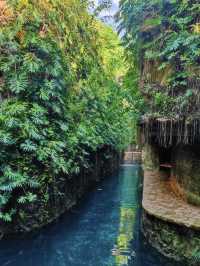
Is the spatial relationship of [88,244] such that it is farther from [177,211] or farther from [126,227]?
[177,211]

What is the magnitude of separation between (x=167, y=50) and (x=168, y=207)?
3.40 meters

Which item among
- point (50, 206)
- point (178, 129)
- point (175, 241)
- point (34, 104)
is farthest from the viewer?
point (50, 206)

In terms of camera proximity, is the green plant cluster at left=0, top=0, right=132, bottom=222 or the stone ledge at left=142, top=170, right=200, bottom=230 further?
the green plant cluster at left=0, top=0, right=132, bottom=222

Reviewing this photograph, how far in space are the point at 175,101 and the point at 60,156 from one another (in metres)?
3.11

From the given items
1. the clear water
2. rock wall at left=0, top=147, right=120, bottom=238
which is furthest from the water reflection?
rock wall at left=0, top=147, right=120, bottom=238

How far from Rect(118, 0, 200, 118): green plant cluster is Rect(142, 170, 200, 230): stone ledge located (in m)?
1.84

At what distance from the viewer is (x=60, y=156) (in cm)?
804

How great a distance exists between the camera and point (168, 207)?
21.1 feet

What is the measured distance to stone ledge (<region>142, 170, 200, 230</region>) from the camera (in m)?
5.55

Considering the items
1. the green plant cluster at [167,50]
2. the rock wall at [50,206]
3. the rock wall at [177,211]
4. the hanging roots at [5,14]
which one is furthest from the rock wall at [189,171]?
the hanging roots at [5,14]

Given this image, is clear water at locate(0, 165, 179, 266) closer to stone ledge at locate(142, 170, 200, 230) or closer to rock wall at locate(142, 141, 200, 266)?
rock wall at locate(142, 141, 200, 266)

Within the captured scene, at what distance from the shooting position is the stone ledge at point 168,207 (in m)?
5.55

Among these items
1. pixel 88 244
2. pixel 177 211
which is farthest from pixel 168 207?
pixel 88 244

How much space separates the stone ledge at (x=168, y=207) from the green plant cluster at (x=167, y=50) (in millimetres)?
1841
